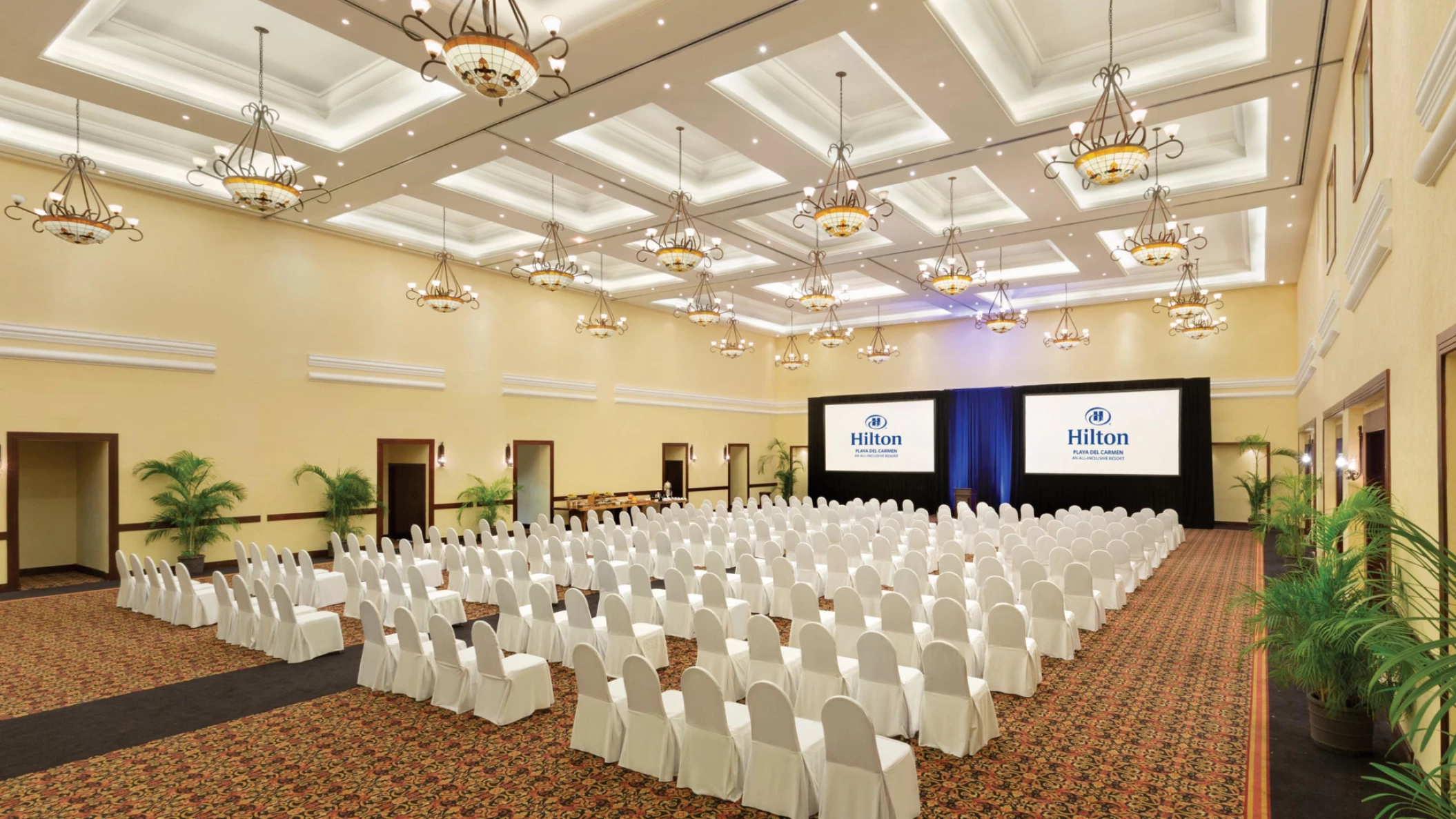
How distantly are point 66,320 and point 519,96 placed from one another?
7914mm

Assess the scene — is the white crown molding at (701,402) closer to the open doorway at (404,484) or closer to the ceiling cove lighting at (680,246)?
the open doorway at (404,484)

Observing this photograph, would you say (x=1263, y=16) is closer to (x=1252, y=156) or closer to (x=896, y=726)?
(x=1252, y=156)

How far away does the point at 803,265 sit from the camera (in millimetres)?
16078

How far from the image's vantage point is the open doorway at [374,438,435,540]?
1456 centimetres

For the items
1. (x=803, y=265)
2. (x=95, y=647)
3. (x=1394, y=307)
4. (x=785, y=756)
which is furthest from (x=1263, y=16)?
(x=95, y=647)

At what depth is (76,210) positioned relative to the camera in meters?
10.3

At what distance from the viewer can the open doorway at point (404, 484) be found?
1456 cm

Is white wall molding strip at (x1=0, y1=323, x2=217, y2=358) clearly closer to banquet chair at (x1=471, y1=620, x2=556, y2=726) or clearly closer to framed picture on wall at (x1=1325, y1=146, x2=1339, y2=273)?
banquet chair at (x1=471, y1=620, x2=556, y2=726)

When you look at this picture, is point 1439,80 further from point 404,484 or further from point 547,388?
point 404,484

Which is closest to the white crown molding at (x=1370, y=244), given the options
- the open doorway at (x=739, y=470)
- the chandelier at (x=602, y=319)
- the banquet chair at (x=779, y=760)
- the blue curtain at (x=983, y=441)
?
the banquet chair at (x=779, y=760)

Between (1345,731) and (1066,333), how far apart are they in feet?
42.7

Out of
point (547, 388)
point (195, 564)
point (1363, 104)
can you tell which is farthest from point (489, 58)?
point (547, 388)

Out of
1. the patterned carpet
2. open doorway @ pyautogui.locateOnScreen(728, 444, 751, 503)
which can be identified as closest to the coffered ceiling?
the patterned carpet

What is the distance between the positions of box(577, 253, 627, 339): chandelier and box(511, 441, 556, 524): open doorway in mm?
2992
